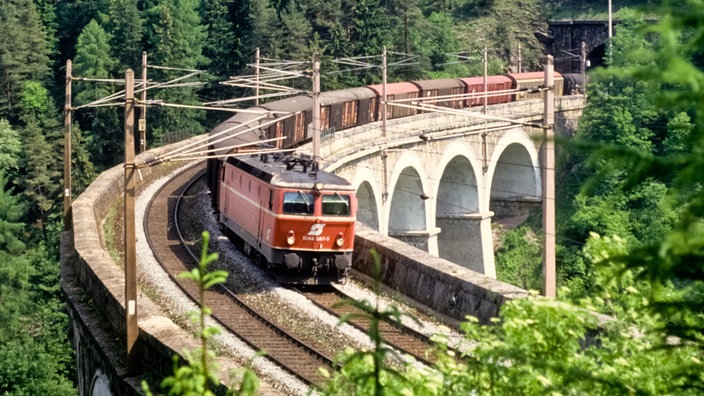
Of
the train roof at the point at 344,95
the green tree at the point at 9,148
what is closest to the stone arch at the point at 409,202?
the train roof at the point at 344,95

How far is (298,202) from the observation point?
86.6 feet

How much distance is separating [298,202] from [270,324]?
4.12m

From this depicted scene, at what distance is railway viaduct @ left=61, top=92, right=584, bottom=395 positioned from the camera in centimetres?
2091

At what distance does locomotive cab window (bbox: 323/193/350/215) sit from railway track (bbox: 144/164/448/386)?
164 centimetres

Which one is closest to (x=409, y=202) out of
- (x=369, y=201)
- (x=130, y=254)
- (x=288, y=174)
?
(x=369, y=201)

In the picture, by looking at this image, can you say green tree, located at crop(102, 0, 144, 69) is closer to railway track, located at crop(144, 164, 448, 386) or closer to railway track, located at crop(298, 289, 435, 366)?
railway track, located at crop(144, 164, 448, 386)

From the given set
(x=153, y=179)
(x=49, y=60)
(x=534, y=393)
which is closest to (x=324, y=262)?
(x=534, y=393)

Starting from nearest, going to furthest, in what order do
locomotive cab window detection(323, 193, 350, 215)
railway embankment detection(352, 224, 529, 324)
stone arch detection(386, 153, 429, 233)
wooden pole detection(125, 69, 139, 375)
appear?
wooden pole detection(125, 69, 139, 375), railway embankment detection(352, 224, 529, 324), locomotive cab window detection(323, 193, 350, 215), stone arch detection(386, 153, 429, 233)

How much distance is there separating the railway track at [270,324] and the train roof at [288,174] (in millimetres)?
2205

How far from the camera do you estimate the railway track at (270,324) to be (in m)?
20.1

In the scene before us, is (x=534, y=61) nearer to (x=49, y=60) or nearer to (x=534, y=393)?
(x=49, y=60)

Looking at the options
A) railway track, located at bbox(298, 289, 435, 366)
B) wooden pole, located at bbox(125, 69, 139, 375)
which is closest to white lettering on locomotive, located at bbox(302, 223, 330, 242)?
railway track, located at bbox(298, 289, 435, 366)

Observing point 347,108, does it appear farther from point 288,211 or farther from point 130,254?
point 130,254

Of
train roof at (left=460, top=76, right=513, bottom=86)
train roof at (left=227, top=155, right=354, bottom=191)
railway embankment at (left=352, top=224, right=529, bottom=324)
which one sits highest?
train roof at (left=460, top=76, right=513, bottom=86)
